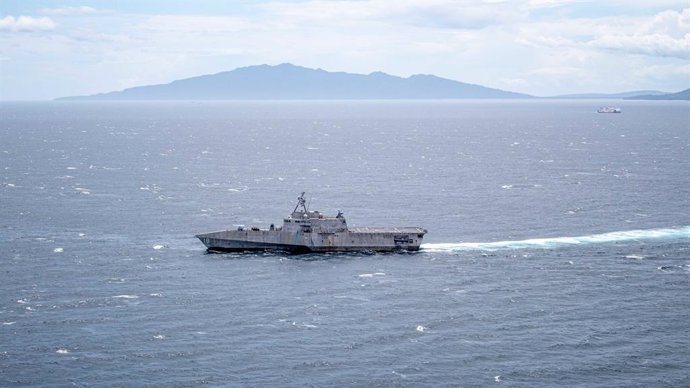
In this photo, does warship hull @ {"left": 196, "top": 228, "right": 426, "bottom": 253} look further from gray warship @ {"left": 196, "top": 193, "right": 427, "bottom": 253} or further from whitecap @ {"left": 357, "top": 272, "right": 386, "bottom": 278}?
whitecap @ {"left": 357, "top": 272, "right": 386, "bottom": 278}

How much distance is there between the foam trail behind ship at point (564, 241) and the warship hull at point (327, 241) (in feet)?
11.9

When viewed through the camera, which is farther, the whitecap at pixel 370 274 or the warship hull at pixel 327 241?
the warship hull at pixel 327 241

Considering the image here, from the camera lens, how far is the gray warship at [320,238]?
5586 inches

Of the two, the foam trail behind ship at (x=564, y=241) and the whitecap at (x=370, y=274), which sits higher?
the foam trail behind ship at (x=564, y=241)

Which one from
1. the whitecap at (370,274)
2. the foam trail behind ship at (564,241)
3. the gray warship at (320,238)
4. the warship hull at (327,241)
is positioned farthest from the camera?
the gray warship at (320,238)

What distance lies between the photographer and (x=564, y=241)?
14438 centimetres

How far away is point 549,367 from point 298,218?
63.8 m

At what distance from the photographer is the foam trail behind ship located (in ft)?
463

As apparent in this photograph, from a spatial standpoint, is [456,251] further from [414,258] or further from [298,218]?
[298,218]

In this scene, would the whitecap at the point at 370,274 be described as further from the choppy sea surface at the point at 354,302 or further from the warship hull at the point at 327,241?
the warship hull at the point at 327,241

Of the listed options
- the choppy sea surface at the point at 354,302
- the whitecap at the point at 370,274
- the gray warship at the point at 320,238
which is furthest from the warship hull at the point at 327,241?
the whitecap at the point at 370,274

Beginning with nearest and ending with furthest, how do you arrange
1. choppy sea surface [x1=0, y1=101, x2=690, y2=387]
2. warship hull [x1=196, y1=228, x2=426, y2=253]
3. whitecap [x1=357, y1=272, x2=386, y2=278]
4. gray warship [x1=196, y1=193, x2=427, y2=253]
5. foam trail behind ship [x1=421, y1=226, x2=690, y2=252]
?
choppy sea surface [x1=0, y1=101, x2=690, y2=387] < whitecap [x1=357, y1=272, x2=386, y2=278] < foam trail behind ship [x1=421, y1=226, x2=690, y2=252] < warship hull [x1=196, y1=228, x2=426, y2=253] < gray warship [x1=196, y1=193, x2=427, y2=253]

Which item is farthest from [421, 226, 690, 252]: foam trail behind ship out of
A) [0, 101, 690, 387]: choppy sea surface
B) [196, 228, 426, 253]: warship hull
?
[196, 228, 426, 253]: warship hull

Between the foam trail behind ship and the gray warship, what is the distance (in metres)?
4.34
